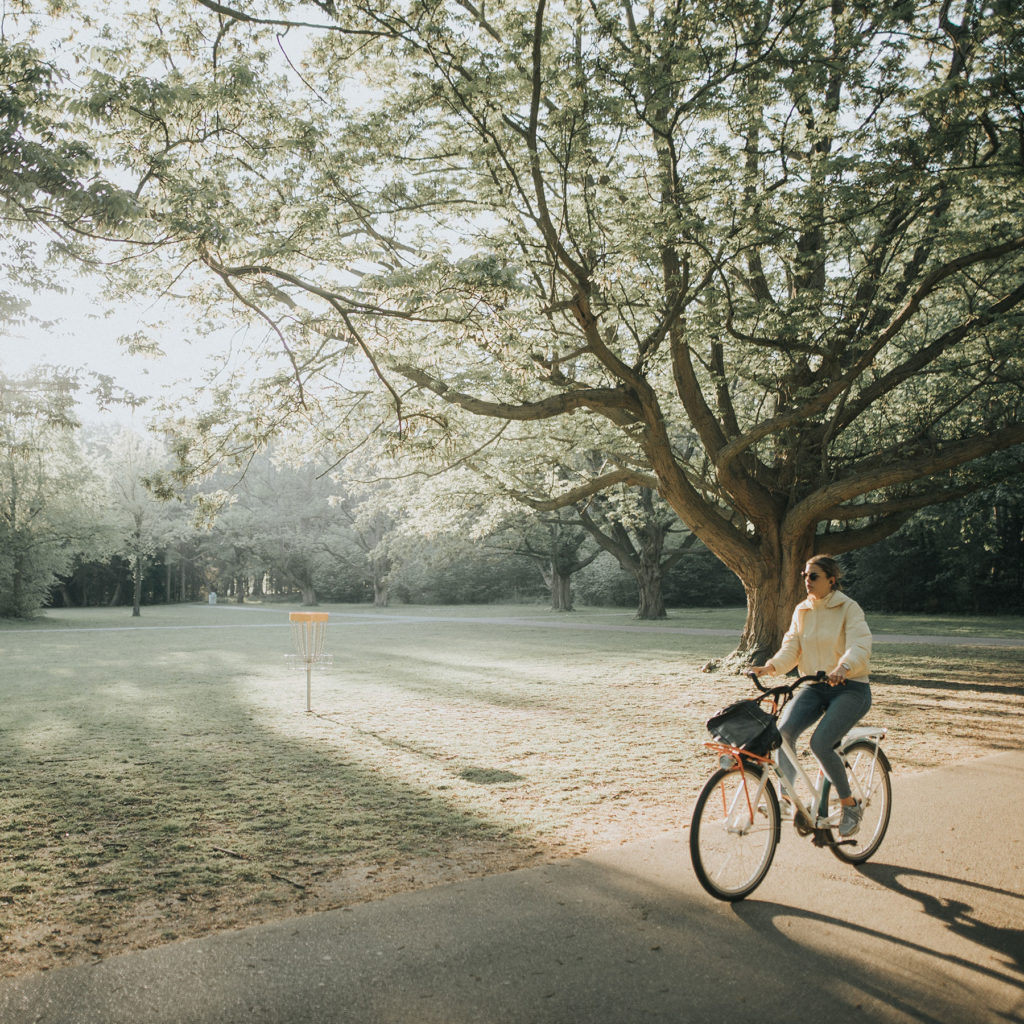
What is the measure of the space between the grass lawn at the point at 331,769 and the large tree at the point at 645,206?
3730mm

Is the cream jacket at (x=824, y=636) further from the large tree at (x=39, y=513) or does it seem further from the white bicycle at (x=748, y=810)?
the large tree at (x=39, y=513)

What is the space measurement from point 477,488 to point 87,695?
384 inches

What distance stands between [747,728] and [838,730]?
2.33 feet

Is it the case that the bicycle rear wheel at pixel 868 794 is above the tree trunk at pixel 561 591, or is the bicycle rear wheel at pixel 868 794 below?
below

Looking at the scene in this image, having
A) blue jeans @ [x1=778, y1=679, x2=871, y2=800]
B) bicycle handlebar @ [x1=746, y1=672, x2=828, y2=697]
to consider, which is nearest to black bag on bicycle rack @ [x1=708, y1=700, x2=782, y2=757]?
bicycle handlebar @ [x1=746, y1=672, x2=828, y2=697]

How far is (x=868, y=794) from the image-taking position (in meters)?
4.91

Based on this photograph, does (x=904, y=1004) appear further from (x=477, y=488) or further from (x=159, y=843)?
(x=477, y=488)

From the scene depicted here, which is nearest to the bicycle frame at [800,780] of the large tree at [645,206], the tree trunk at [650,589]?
the large tree at [645,206]

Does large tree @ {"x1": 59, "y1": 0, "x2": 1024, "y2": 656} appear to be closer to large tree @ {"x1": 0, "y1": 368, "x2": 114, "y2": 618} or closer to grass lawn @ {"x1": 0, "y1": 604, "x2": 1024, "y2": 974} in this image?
grass lawn @ {"x1": 0, "y1": 604, "x2": 1024, "y2": 974}

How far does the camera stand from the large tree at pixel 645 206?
8.75 meters

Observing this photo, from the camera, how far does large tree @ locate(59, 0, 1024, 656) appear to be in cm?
875

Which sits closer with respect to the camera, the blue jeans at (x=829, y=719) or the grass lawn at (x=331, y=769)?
the grass lawn at (x=331, y=769)

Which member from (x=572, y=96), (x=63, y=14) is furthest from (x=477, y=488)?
(x=63, y=14)

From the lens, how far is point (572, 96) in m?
9.41
